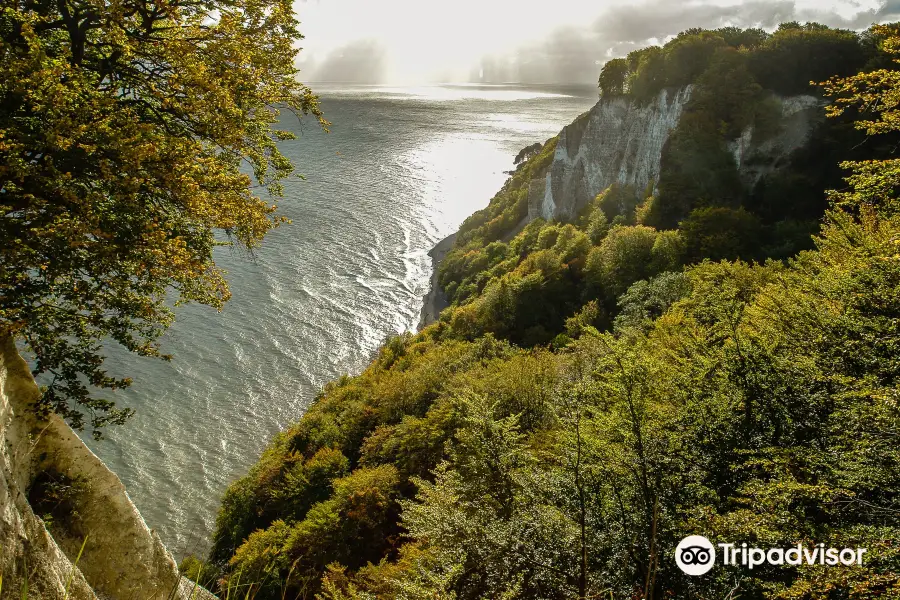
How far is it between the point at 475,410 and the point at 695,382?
6.80 meters

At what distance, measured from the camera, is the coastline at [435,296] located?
63.8 metres

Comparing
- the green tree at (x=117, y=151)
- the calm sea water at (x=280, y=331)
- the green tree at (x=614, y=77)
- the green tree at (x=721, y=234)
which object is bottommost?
the calm sea water at (x=280, y=331)

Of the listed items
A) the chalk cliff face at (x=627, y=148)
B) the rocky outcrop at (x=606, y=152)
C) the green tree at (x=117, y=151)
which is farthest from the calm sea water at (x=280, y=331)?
Answer: the chalk cliff face at (x=627, y=148)

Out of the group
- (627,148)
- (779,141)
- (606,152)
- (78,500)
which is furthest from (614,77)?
(78,500)

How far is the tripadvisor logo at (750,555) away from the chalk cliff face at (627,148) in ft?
149

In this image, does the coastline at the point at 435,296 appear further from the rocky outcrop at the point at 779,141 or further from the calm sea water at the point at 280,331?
the rocky outcrop at the point at 779,141

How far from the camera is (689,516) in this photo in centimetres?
1122

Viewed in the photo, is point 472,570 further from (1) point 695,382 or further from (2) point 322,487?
(2) point 322,487

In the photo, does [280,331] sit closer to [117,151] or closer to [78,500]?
[78,500]

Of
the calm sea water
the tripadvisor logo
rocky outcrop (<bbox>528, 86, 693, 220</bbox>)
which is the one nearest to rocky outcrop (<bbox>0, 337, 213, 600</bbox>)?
the calm sea water

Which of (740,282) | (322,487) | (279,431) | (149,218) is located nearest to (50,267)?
(149,218)

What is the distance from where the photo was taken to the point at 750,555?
993 cm

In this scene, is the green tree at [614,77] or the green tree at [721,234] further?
the green tree at [614,77]

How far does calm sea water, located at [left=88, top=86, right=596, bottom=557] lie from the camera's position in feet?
126
